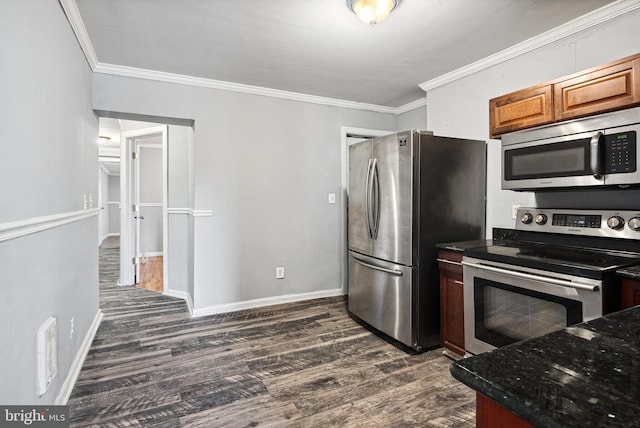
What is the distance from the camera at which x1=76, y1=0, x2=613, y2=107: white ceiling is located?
2.06 m

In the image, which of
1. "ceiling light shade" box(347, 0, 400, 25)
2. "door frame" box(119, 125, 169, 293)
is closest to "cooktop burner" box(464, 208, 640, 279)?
"ceiling light shade" box(347, 0, 400, 25)

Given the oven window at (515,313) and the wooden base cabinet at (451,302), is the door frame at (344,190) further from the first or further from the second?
the oven window at (515,313)

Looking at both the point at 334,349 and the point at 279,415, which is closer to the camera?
the point at 279,415

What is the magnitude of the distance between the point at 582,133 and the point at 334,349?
2225 mm

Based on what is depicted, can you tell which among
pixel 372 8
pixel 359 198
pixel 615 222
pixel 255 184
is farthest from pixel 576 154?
pixel 255 184

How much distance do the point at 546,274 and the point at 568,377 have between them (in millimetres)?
1452

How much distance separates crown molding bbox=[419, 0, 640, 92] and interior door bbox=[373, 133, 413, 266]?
1.08m

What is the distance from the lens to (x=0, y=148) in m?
1.16

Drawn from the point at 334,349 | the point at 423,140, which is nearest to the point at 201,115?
the point at 423,140

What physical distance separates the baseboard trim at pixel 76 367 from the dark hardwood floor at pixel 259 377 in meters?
0.04

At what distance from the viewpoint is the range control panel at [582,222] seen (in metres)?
1.86

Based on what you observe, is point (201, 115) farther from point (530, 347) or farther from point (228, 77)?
point (530, 347)

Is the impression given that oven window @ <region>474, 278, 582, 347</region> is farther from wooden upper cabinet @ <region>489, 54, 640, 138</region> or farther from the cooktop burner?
wooden upper cabinet @ <region>489, 54, 640, 138</region>

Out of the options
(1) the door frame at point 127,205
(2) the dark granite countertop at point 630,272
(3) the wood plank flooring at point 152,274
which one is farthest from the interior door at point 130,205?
(2) the dark granite countertop at point 630,272
